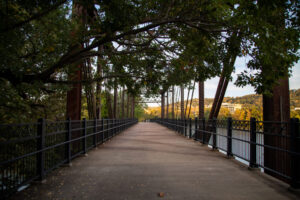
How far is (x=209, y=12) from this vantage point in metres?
6.16

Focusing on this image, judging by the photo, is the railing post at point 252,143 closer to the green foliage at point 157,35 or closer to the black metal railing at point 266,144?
the black metal railing at point 266,144

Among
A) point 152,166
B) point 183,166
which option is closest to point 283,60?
point 183,166

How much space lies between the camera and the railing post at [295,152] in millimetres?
4492

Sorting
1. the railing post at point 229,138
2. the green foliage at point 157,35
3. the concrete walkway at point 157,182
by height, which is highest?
the green foliage at point 157,35

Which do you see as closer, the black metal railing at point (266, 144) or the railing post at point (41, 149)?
the black metal railing at point (266, 144)

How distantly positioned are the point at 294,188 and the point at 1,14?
21.1 ft

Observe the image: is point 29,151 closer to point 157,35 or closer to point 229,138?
point 157,35

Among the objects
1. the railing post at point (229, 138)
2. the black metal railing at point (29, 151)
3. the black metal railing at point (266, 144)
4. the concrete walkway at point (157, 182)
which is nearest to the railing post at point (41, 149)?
the black metal railing at point (29, 151)

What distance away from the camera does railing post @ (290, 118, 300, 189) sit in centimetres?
449

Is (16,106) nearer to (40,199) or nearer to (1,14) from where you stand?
→ (1,14)

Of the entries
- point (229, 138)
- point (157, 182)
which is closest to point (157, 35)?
point (229, 138)

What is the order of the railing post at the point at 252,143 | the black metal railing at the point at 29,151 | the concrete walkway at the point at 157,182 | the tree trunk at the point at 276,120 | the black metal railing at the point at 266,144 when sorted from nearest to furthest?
1. the black metal railing at the point at 29,151
2. the concrete walkway at the point at 157,182
3. the black metal railing at the point at 266,144
4. the tree trunk at the point at 276,120
5. the railing post at the point at 252,143

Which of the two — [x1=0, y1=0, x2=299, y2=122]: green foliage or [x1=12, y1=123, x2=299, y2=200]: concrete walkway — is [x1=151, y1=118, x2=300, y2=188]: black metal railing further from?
[x1=0, y1=0, x2=299, y2=122]: green foliage

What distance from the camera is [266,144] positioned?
6109 mm
